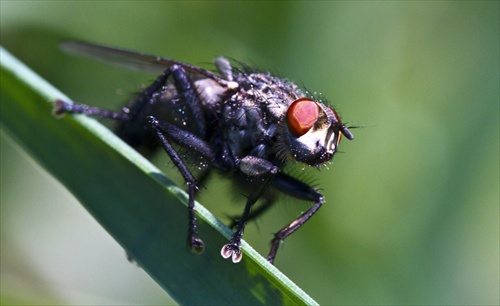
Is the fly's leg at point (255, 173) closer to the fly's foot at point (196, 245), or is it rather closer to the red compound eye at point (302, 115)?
the red compound eye at point (302, 115)

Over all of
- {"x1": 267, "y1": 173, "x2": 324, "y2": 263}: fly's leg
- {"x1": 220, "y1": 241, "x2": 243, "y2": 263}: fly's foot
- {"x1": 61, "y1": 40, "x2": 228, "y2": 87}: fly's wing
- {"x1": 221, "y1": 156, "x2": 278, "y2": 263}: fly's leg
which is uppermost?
{"x1": 61, "y1": 40, "x2": 228, "y2": 87}: fly's wing

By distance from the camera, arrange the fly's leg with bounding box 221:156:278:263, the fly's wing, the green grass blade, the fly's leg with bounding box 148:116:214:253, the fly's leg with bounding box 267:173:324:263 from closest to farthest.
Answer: the green grass blade
the fly's leg with bounding box 221:156:278:263
the fly's leg with bounding box 148:116:214:253
the fly's leg with bounding box 267:173:324:263
the fly's wing

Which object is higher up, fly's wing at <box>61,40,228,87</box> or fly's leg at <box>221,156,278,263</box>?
fly's wing at <box>61,40,228,87</box>

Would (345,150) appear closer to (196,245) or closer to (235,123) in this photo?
(235,123)

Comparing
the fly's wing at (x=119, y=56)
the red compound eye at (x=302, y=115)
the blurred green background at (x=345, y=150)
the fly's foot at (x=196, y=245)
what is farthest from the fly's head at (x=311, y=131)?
the fly's foot at (x=196, y=245)

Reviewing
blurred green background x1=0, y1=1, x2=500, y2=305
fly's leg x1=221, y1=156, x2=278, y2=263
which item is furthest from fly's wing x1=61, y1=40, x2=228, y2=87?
fly's leg x1=221, y1=156, x2=278, y2=263

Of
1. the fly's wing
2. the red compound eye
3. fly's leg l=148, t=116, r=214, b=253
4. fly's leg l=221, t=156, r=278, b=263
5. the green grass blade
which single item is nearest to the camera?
the green grass blade

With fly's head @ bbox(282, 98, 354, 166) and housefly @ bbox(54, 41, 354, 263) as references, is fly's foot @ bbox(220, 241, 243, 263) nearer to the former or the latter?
housefly @ bbox(54, 41, 354, 263)
